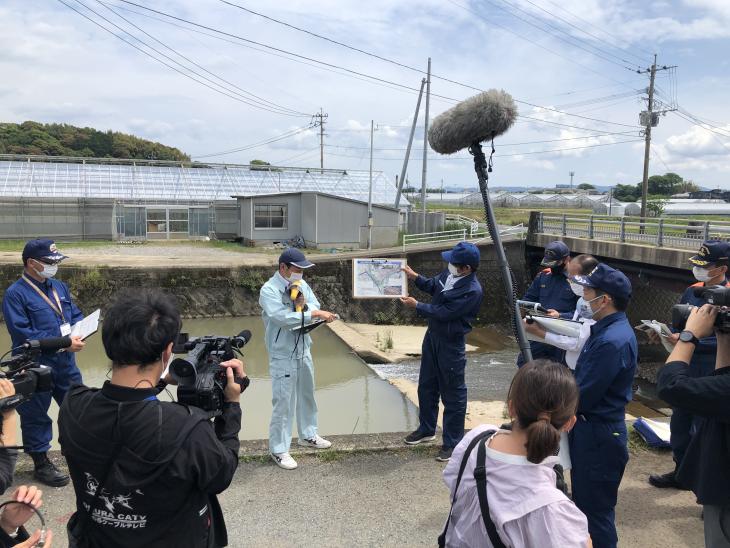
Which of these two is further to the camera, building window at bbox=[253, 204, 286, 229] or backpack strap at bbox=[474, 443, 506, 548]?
building window at bbox=[253, 204, 286, 229]

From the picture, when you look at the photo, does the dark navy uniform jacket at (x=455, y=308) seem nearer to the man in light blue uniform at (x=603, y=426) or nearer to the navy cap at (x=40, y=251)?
the man in light blue uniform at (x=603, y=426)

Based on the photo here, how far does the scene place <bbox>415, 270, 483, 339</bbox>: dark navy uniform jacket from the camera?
472 cm

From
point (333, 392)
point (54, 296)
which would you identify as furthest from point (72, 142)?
point (54, 296)

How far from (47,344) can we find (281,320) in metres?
1.76

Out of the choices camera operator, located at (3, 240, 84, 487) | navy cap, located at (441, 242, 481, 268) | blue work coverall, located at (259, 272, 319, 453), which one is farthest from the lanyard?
navy cap, located at (441, 242, 481, 268)

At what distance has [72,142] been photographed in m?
55.4

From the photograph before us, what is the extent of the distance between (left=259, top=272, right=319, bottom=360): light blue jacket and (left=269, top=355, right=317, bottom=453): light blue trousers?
0.29 ft

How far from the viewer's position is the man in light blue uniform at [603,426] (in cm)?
286

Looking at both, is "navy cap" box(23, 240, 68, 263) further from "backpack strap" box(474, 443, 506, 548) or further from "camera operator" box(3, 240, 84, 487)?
"backpack strap" box(474, 443, 506, 548)

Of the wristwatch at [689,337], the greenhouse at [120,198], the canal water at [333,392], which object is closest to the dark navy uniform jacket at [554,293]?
the canal water at [333,392]

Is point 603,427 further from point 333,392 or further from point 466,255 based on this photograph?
point 333,392

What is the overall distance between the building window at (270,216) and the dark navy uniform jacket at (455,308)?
20.8 meters

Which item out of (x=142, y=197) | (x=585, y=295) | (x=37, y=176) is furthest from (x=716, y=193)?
(x=585, y=295)

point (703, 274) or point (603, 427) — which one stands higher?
point (703, 274)
